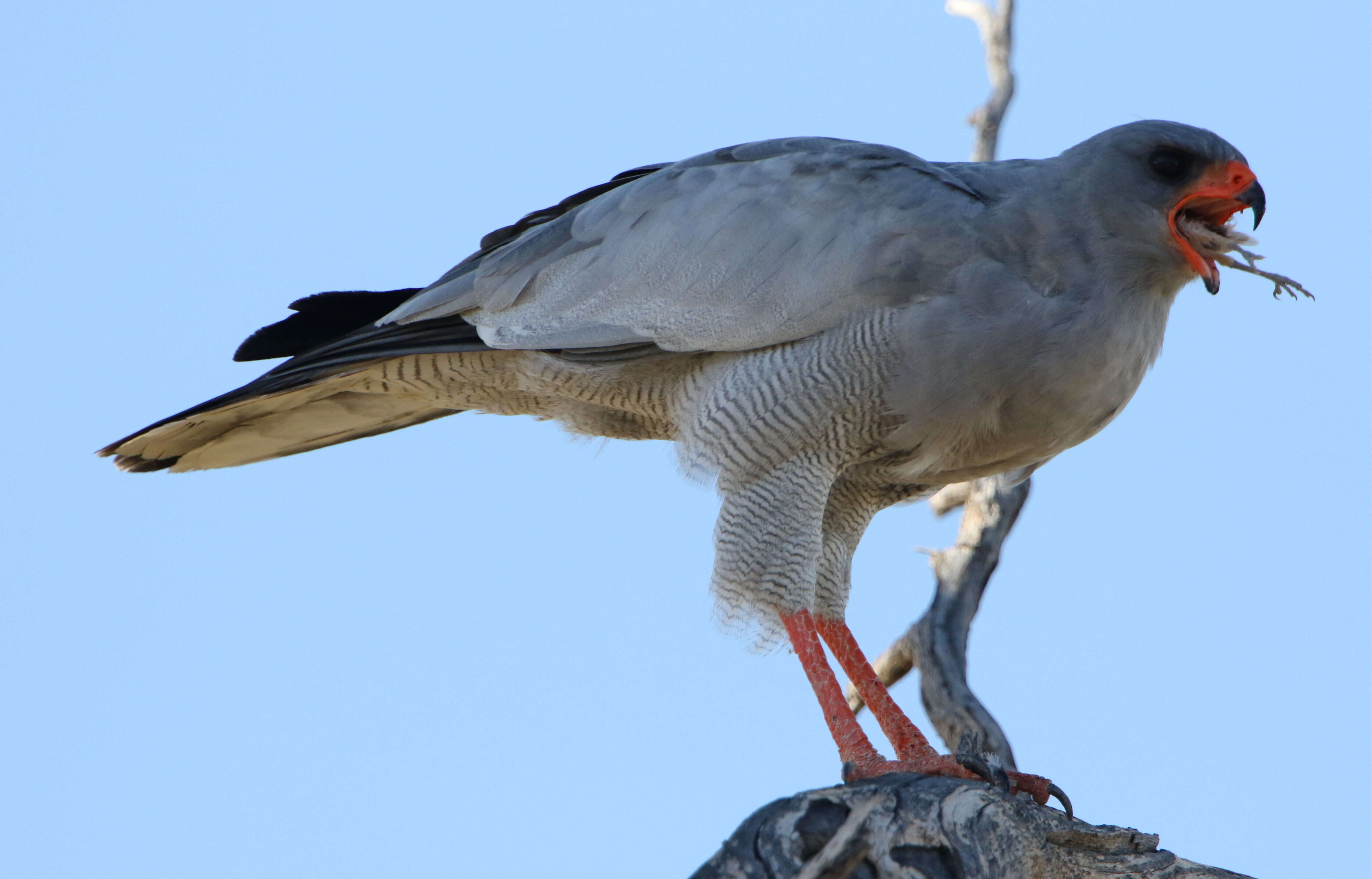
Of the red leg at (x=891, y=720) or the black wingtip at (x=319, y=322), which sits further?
the black wingtip at (x=319, y=322)

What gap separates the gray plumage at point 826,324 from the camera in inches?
200

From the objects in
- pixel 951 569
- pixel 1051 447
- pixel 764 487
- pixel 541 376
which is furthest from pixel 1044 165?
pixel 951 569

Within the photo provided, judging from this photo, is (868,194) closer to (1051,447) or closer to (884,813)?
(1051,447)

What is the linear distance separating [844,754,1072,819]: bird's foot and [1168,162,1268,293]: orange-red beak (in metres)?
1.97

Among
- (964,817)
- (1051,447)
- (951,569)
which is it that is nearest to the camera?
(964,817)

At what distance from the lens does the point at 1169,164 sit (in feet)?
17.2

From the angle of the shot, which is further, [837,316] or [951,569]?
[951,569]

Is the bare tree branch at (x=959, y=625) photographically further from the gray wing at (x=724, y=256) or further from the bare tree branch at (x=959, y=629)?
the gray wing at (x=724, y=256)

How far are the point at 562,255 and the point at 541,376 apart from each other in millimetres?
524

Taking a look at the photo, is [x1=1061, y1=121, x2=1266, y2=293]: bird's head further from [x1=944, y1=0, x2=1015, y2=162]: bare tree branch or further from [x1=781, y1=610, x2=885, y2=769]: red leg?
[x1=944, y1=0, x2=1015, y2=162]: bare tree branch

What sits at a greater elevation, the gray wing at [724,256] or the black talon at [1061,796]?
the gray wing at [724,256]

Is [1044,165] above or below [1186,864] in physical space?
above

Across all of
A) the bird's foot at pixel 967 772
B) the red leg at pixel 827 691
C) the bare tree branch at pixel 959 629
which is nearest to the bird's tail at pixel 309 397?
the red leg at pixel 827 691

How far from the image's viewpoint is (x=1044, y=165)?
5492 mm
